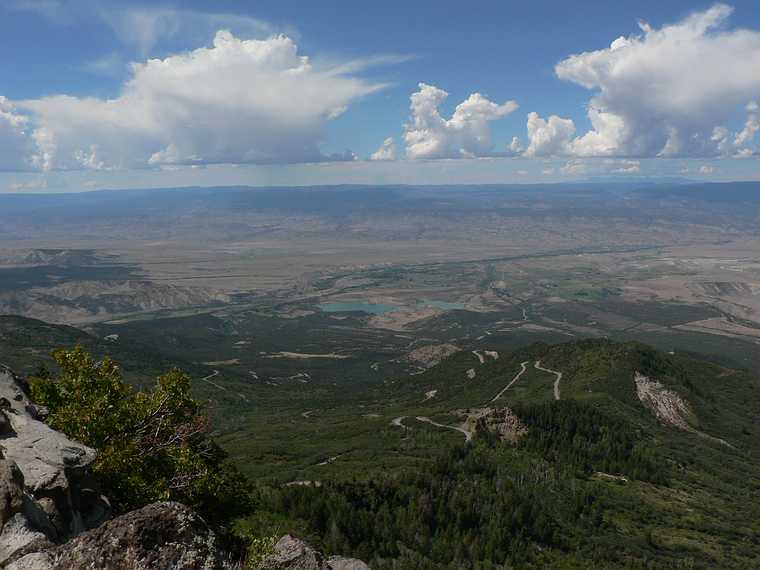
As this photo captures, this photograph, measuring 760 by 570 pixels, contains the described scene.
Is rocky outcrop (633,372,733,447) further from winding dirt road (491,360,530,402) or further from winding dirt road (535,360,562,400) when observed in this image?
winding dirt road (491,360,530,402)

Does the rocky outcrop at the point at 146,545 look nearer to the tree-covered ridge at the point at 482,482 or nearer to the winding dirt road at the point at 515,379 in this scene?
the tree-covered ridge at the point at 482,482

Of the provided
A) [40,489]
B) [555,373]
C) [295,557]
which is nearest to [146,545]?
[40,489]

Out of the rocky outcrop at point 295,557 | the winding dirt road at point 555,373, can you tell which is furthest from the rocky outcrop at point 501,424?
the rocky outcrop at point 295,557

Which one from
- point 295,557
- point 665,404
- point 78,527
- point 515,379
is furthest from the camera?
point 515,379

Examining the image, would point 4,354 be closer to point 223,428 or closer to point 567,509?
point 223,428

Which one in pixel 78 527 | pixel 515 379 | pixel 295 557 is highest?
pixel 78 527

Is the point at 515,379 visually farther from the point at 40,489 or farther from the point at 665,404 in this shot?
the point at 40,489

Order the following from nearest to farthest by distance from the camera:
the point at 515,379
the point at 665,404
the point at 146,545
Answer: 1. the point at 146,545
2. the point at 665,404
3. the point at 515,379

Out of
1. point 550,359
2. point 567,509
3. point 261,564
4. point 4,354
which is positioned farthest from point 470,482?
point 4,354

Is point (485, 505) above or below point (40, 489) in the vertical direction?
below
